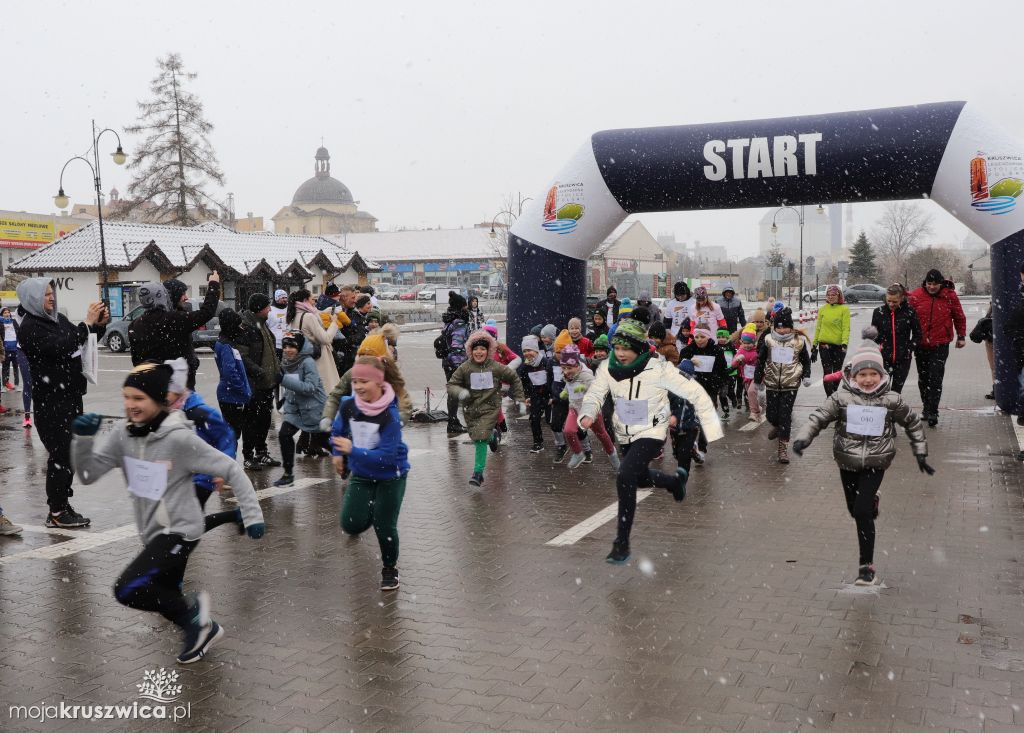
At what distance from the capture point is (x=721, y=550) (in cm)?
702

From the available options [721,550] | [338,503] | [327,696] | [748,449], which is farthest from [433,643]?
[748,449]

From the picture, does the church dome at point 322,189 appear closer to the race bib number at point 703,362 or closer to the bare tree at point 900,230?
the bare tree at point 900,230

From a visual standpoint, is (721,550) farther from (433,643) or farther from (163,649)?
(163,649)

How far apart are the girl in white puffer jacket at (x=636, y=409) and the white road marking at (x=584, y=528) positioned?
1.41ft

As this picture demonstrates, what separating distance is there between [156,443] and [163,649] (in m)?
1.15

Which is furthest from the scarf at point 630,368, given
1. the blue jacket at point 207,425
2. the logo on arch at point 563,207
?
the logo on arch at point 563,207

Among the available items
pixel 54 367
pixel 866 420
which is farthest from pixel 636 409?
pixel 54 367

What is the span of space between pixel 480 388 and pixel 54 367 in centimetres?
369

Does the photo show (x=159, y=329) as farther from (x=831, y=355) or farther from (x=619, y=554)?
(x=831, y=355)

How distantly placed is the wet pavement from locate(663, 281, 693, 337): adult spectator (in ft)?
20.2

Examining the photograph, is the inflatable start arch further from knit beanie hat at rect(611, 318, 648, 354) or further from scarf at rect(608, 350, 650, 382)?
scarf at rect(608, 350, 650, 382)

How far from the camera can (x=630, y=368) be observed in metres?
6.91

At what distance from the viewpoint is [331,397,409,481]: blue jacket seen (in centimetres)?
602

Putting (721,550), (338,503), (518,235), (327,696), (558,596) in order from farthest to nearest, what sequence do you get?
1. (518,235)
2. (338,503)
3. (721,550)
4. (558,596)
5. (327,696)
